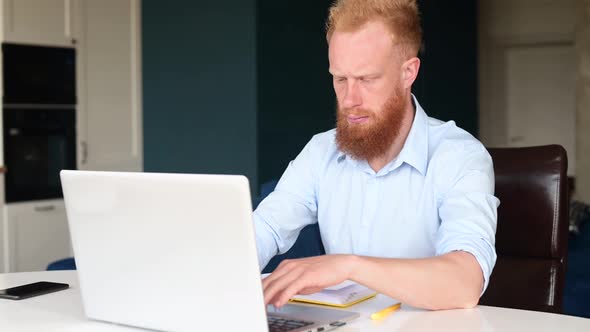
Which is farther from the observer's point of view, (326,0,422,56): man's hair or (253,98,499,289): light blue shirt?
(326,0,422,56): man's hair

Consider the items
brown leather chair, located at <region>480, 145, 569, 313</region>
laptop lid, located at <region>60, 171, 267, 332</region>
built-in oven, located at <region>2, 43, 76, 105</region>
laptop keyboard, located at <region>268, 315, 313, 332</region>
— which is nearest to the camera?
laptop lid, located at <region>60, 171, 267, 332</region>

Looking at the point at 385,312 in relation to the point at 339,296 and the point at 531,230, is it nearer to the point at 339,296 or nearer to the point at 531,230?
the point at 339,296

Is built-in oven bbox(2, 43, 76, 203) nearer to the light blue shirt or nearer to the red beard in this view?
the light blue shirt

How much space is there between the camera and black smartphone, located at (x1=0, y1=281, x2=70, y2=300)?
6.08 feet

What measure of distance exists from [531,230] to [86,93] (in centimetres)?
401

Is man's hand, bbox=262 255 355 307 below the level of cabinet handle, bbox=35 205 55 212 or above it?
above

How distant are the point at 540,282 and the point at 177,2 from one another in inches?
167

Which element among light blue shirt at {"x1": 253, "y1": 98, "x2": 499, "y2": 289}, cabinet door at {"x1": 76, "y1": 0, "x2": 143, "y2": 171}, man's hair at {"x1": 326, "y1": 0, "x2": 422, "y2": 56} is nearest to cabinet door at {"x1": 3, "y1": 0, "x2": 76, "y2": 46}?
cabinet door at {"x1": 76, "y1": 0, "x2": 143, "y2": 171}

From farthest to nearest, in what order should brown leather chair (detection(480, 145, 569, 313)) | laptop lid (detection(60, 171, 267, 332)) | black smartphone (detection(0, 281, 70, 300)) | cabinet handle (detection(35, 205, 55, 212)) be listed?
cabinet handle (detection(35, 205, 55, 212)) < brown leather chair (detection(480, 145, 569, 313)) < black smartphone (detection(0, 281, 70, 300)) < laptop lid (detection(60, 171, 267, 332))

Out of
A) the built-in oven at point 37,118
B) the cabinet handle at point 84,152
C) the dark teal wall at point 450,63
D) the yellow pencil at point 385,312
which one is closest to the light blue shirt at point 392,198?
the yellow pencil at point 385,312

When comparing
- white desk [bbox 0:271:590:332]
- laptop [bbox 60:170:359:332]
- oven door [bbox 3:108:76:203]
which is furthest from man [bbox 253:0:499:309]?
oven door [bbox 3:108:76:203]

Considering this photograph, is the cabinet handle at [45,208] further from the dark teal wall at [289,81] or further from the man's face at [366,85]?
the man's face at [366,85]

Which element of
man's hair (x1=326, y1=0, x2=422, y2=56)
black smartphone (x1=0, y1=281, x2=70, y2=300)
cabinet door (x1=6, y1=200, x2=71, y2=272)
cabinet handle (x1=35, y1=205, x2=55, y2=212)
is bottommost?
cabinet door (x1=6, y1=200, x2=71, y2=272)

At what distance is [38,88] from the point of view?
538cm
